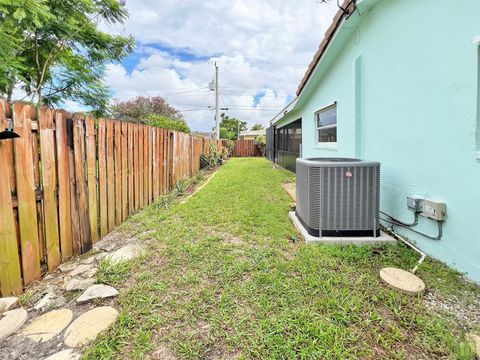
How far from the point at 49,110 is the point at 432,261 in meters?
4.22

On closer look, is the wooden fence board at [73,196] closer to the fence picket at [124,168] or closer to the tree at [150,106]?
the fence picket at [124,168]

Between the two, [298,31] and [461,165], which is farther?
[298,31]

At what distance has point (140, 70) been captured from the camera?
72.9 ft

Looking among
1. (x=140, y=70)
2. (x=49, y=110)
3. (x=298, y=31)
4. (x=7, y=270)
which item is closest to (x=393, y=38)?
(x=49, y=110)

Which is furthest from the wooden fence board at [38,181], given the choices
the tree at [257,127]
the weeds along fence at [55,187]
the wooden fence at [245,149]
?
the tree at [257,127]

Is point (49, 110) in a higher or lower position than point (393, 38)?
lower

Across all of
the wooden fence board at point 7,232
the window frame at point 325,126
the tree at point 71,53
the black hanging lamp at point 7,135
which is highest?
the tree at point 71,53

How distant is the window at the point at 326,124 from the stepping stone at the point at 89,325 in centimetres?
553

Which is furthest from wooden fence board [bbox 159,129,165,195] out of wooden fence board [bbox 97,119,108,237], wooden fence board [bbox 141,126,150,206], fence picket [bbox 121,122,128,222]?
wooden fence board [bbox 97,119,108,237]

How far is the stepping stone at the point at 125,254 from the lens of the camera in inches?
105

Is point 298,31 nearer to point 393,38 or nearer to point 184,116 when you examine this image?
point 393,38

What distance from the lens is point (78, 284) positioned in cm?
222

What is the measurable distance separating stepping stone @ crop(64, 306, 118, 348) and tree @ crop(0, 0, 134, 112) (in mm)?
6767

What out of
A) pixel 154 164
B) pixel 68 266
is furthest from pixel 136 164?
pixel 68 266
